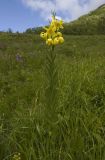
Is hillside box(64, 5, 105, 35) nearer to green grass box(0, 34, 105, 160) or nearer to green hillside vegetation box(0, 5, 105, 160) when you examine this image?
green hillside vegetation box(0, 5, 105, 160)

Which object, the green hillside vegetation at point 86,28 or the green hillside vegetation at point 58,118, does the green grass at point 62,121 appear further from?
the green hillside vegetation at point 86,28

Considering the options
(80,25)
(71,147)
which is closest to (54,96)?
(71,147)

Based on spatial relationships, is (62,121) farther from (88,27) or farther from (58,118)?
(88,27)

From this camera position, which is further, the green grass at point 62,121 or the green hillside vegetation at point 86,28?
the green hillside vegetation at point 86,28

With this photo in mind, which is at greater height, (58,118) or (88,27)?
(58,118)

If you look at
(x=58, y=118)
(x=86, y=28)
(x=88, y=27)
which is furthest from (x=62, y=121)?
(x=88, y=27)

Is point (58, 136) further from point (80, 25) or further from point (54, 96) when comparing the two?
point (80, 25)

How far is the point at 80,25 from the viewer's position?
2766 centimetres

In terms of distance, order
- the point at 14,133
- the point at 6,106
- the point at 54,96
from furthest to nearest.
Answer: the point at 6,106, the point at 14,133, the point at 54,96

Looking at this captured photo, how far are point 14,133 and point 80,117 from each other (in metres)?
0.86

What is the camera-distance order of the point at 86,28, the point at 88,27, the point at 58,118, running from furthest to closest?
Result: 1. the point at 88,27
2. the point at 86,28
3. the point at 58,118

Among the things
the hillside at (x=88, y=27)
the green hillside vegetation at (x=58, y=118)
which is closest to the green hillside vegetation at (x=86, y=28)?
the hillside at (x=88, y=27)

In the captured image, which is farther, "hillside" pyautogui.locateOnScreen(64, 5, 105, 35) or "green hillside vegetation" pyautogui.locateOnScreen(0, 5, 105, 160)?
"hillside" pyautogui.locateOnScreen(64, 5, 105, 35)

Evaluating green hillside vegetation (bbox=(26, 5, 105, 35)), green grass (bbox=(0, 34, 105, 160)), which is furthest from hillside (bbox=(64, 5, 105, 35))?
green grass (bbox=(0, 34, 105, 160))
